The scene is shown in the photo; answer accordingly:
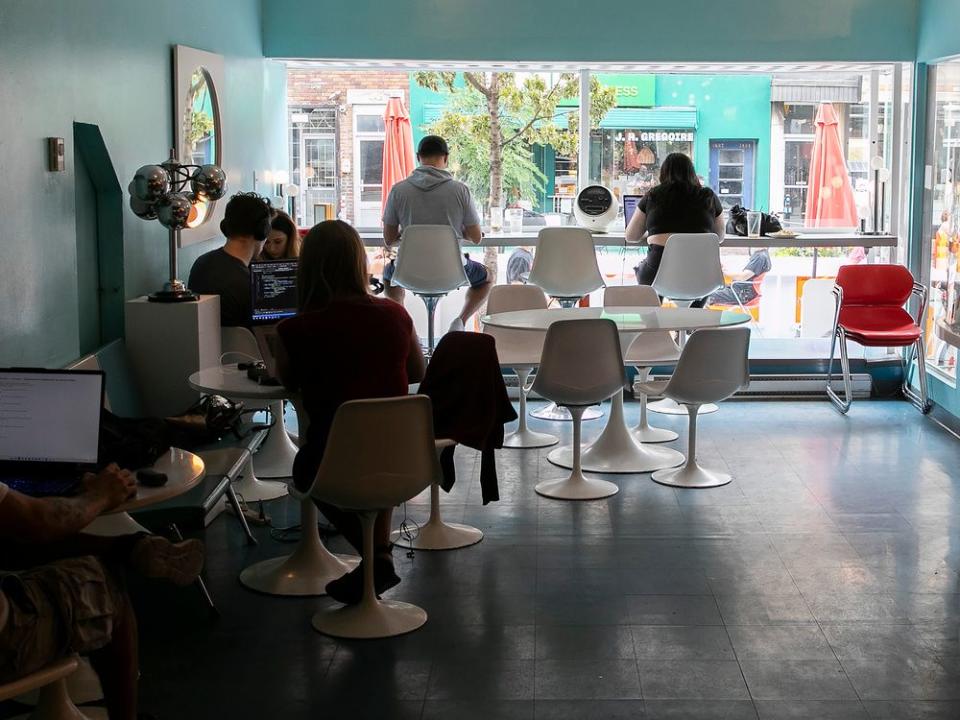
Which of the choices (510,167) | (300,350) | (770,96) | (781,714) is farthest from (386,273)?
(781,714)

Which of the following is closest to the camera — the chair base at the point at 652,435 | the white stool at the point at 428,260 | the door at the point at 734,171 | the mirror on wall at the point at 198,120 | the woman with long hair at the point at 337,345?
the woman with long hair at the point at 337,345

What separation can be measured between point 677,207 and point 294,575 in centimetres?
420

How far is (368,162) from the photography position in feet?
31.0

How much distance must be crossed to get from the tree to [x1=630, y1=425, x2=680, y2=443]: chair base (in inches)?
103

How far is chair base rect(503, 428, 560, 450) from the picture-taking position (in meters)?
7.03

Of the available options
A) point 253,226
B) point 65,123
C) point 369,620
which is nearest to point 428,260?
point 253,226

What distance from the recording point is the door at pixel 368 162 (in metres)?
9.44

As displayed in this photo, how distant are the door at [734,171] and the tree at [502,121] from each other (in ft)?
3.04

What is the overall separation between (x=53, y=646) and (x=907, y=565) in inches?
131

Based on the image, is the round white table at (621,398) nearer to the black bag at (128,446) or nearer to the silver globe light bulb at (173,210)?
the silver globe light bulb at (173,210)

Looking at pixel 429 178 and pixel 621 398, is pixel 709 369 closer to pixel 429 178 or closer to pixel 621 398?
pixel 621 398

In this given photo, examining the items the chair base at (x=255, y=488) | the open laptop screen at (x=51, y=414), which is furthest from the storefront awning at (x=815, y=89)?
the open laptop screen at (x=51, y=414)

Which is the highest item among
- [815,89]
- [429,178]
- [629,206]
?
[815,89]

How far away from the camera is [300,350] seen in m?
4.16
